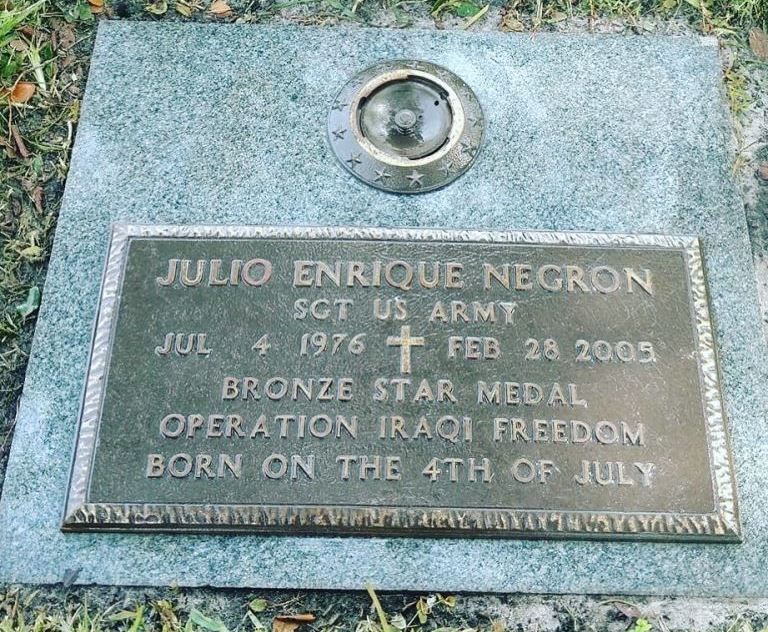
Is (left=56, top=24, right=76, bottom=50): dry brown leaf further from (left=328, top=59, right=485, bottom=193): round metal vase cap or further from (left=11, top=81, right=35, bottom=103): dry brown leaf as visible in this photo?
(left=328, top=59, right=485, bottom=193): round metal vase cap

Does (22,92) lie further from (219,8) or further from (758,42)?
(758,42)

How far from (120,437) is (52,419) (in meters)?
0.29

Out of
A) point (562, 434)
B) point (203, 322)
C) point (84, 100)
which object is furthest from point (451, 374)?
point (84, 100)

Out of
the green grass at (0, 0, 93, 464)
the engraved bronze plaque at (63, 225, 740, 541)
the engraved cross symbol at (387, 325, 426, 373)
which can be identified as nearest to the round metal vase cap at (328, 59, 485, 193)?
the engraved bronze plaque at (63, 225, 740, 541)

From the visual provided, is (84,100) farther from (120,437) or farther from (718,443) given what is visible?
(718,443)

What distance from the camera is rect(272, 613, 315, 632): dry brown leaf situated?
2.30 meters

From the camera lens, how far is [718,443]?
2418 mm

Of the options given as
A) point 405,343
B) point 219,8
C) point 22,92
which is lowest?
point 405,343

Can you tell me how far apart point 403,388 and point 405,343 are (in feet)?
0.51

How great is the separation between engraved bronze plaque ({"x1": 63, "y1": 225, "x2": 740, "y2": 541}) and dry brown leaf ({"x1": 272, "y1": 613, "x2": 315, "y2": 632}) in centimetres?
28

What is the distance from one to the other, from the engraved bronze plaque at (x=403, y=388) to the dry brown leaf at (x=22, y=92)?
33.0 inches

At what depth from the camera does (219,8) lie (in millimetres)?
3188

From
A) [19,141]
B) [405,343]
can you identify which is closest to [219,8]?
[19,141]

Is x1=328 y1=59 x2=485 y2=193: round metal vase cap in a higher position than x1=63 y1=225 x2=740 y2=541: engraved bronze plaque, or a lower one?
higher
